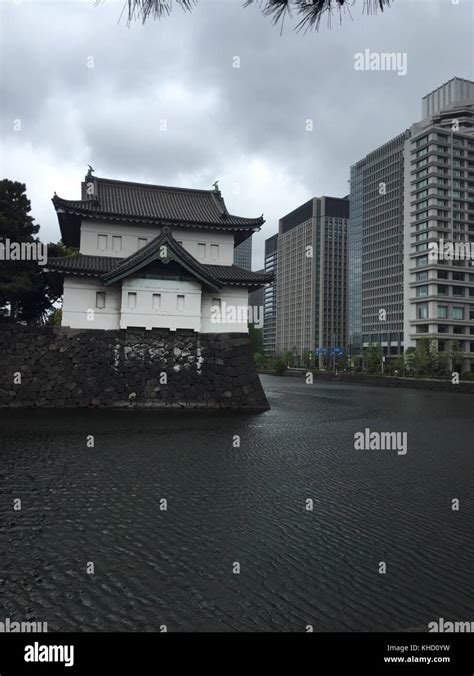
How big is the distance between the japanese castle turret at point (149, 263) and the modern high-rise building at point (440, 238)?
6290cm

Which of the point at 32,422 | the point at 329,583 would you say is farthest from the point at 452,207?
the point at 329,583

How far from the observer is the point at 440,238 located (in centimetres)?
8375

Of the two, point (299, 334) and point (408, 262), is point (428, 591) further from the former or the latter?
point (299, 334)

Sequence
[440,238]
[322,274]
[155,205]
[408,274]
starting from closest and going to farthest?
[155,205] → [440,238] → [408,274] → [322,274]

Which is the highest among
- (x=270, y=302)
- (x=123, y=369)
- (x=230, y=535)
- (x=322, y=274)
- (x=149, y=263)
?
(x=322, y=274)

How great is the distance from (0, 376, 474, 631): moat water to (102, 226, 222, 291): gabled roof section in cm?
1135

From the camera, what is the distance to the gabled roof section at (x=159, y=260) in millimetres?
24078

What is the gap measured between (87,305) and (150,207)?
8401 mm

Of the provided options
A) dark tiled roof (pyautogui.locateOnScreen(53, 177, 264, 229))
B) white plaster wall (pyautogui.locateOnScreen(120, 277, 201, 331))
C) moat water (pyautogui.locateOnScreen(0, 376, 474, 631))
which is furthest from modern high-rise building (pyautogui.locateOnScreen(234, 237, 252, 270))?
moat water (pyautogui.locateOnScreen(0, 376, 474, 631))

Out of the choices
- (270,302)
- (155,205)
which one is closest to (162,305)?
(155,205)

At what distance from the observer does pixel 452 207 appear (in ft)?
276

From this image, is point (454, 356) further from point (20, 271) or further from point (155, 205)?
point (20, 271)

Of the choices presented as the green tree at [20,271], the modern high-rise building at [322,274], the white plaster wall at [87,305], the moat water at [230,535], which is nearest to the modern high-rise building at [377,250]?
the modern high-rise building at [322,274]

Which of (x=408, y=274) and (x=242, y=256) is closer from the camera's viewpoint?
(x=408, y=274)
